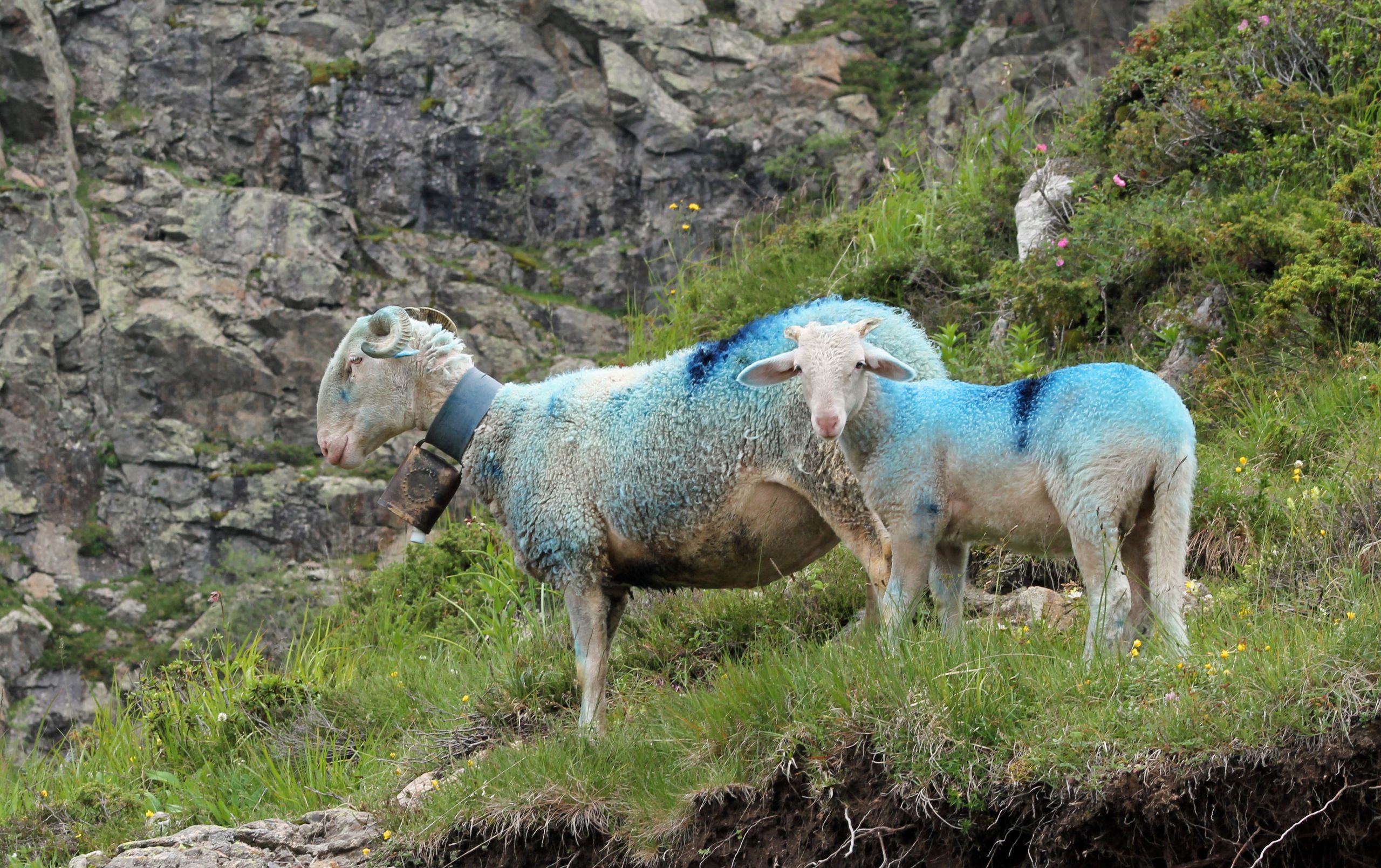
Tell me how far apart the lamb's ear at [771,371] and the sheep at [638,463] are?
0.56 metres

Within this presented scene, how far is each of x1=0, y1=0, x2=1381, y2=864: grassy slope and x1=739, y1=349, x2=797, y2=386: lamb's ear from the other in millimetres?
1142

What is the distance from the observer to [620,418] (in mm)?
6734

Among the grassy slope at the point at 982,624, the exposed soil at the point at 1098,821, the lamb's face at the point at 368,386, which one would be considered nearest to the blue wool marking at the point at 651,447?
the lamb's face at the point at 368,386

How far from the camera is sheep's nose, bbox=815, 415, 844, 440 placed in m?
5.29

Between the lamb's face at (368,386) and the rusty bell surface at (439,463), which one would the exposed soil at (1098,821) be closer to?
the rusty bell surface at (439,463)

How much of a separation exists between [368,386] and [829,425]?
2.74 metres

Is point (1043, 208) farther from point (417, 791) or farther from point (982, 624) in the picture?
point (417, 791)

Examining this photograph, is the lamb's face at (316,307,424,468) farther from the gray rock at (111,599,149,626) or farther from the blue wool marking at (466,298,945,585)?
the gray rock at (111,599,149,626)

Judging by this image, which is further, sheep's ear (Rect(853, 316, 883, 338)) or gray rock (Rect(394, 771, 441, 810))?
gray rock (Rect(394, 771, 441, 810))

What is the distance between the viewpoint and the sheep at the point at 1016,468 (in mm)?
5180

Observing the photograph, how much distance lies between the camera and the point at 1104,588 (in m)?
5.20

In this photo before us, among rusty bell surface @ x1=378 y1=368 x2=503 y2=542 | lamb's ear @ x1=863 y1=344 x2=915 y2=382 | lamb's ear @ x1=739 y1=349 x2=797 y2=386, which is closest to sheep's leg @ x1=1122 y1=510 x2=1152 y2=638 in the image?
lamb's ear @ x1=863 y1=344 x2=915 y2=382

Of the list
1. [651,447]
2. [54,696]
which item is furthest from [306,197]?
[651,447]

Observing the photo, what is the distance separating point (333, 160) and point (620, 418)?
21932mm
